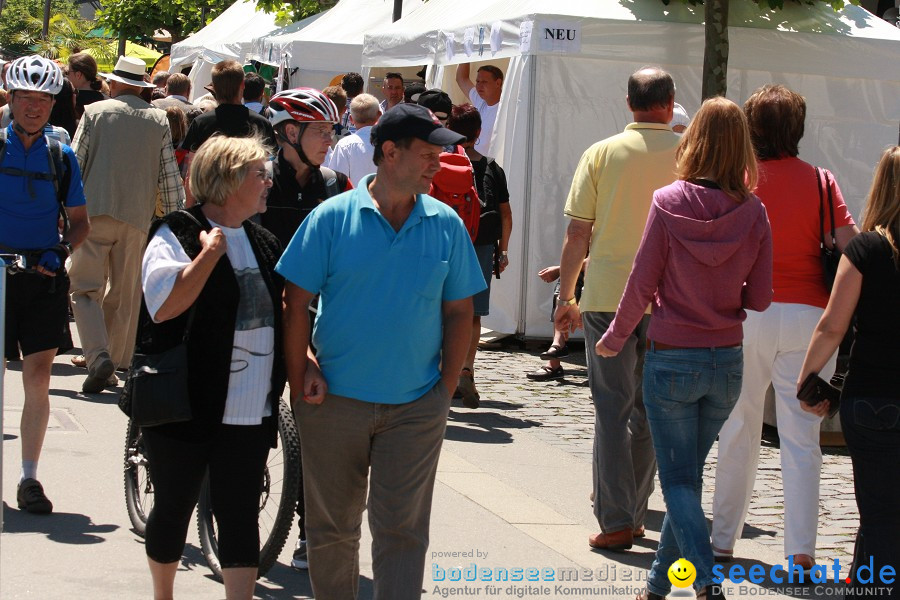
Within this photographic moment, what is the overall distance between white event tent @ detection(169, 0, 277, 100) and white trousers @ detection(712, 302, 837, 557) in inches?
640

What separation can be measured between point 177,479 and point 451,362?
95cm

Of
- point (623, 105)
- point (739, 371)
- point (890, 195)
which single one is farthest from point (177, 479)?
point (623, 105)

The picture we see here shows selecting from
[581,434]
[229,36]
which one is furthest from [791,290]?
[229,36]

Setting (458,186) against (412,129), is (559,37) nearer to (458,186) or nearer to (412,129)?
(458,186)

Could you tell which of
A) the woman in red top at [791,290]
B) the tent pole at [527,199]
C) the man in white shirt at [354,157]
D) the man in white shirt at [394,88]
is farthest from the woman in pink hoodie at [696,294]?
the man in white shirt at [394,88]

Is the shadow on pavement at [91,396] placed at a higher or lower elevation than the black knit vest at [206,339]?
lower

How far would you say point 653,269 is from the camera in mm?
4734

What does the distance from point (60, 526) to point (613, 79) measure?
7.05 meters

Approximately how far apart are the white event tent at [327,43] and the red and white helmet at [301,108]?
39.4 feet

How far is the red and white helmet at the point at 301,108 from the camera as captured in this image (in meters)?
5.27

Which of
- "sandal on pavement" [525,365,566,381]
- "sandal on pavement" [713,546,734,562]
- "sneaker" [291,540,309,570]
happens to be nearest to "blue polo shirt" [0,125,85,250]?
"sneaker" [291,540,309,570]

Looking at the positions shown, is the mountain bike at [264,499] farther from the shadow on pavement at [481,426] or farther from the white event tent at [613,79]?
the white event tent at [613,79]

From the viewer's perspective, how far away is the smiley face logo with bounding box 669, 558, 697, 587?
4036 millimetres

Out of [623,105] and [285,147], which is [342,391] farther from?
[623,105]
